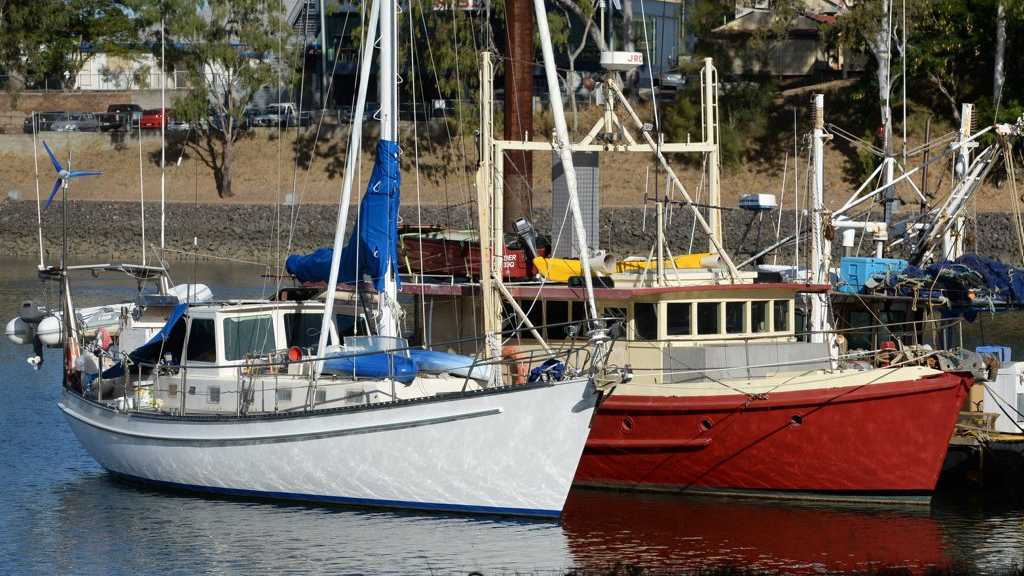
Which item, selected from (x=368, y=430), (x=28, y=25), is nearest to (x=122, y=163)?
(x=28, y=25)

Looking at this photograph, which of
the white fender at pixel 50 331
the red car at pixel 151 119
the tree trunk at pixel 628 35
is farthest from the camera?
the red car at pixel 151 119

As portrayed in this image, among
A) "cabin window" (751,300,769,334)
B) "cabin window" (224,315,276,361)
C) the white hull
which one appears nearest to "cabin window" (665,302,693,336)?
"cabin window" (751,300,769,334)

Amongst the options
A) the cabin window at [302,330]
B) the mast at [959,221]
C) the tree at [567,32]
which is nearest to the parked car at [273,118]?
the tree at [567,32]

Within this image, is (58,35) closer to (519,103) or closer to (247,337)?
(519,103)

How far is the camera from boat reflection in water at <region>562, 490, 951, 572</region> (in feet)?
70.5

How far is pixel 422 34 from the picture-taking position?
7281cm

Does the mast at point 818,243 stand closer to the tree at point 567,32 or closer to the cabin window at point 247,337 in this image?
the cabin window at point 247,337

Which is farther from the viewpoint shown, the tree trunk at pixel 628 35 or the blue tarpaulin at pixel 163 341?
the tree trunk at pixel 628 35

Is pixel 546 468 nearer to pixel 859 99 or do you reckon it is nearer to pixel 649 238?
pixel 649 238

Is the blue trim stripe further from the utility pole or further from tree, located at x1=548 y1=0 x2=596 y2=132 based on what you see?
tree, located at x1=548 y1=0 x2=596 y2=132

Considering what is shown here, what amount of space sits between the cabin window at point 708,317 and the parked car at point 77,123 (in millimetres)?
60624

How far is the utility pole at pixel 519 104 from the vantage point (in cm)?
3198

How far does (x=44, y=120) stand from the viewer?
275 ft

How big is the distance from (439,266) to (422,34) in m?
45.2
